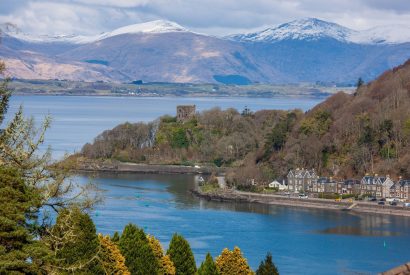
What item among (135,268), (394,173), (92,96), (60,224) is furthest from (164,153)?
(92,96)

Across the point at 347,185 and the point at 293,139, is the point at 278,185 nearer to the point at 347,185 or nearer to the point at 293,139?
the point at 347,185

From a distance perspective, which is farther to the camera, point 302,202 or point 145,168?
point 145,168

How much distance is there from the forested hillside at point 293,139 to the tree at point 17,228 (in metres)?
36.9

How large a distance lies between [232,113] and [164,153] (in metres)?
5.86

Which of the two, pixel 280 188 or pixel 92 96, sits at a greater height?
pixel 92 96

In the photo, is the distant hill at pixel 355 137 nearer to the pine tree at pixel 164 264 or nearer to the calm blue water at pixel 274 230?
the calm blue water at pixel 274 230

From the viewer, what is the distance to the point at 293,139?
5050 cm

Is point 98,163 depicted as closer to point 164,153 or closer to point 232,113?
point 164,153

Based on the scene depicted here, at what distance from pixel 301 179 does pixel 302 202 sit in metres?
3.41

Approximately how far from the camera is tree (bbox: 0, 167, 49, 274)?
7.65 m

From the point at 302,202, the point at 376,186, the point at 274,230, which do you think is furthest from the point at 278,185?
the point at 274,230

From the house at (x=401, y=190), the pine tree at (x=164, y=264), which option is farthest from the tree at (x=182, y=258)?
the house at (x=401, y=190)

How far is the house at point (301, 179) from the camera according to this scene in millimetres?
45500

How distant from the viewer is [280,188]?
46.8 m
